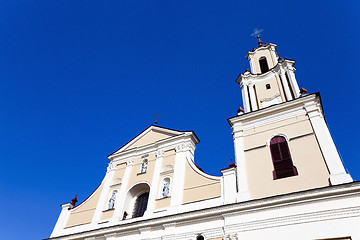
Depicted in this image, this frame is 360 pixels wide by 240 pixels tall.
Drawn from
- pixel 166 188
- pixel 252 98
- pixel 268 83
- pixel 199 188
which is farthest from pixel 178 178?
pixel 268 83

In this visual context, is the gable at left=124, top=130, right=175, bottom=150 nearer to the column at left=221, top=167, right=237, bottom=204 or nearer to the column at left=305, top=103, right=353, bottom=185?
the column at left=221, top=167, right=237, bottom=204

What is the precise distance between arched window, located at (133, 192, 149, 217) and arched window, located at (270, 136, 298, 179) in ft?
24.7

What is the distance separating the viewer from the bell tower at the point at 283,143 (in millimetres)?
11016

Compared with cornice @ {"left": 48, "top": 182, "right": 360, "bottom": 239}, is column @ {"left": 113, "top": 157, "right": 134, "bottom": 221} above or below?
above

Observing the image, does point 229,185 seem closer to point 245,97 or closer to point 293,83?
point 245,97

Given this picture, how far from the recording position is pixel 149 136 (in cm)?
1775

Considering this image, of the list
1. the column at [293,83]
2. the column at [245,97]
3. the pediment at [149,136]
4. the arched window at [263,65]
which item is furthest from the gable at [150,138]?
the arched window at [263,65]

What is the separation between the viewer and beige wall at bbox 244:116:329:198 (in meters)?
10.9

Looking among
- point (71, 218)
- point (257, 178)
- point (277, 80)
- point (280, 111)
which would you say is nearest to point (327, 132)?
point (280, 111)

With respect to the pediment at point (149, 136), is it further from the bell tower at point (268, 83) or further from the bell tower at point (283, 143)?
the bell tower at point (268, 83)

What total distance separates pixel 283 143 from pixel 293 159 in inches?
42.0

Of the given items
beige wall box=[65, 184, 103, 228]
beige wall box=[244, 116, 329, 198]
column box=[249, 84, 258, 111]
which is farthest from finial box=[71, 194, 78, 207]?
column box=[249, 84, 258, 111]

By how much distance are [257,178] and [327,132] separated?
3.87 metres

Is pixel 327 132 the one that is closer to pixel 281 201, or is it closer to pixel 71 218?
pixel 281 201
